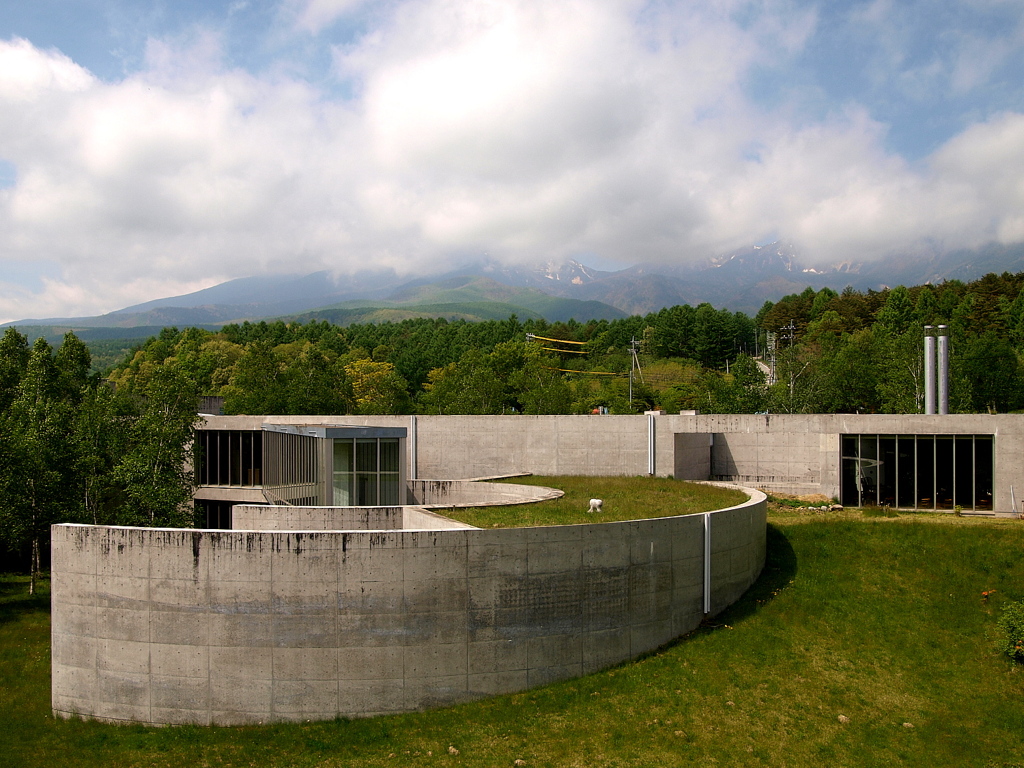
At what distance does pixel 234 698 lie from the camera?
1493cm

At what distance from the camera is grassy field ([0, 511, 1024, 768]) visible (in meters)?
14.0

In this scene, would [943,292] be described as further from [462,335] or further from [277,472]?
[277,472]

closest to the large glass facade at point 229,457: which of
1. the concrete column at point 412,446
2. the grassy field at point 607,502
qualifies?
the concrete column at point 412,446

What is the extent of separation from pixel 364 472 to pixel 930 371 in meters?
27.5

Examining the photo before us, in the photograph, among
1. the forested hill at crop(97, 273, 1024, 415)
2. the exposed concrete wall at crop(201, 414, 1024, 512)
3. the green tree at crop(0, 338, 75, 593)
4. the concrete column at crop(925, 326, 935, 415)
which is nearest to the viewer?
the green tree at crop(0, 338, 75, 593)

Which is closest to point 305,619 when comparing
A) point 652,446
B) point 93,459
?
point 93,459

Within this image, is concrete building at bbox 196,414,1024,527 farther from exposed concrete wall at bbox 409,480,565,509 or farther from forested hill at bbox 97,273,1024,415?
forested hill at bbox 97,273,1024,415

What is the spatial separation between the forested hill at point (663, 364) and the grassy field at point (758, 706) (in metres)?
18.6

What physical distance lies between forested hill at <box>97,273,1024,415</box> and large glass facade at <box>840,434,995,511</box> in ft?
63.1

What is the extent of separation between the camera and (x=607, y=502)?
23141mm

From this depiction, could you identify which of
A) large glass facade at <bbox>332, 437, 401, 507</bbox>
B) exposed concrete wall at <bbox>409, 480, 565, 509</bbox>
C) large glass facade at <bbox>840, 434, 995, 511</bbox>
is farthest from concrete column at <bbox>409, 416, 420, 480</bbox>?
large glass facade at <bbox>840, 434, 995, 511</bbox>

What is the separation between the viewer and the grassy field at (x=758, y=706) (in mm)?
14023

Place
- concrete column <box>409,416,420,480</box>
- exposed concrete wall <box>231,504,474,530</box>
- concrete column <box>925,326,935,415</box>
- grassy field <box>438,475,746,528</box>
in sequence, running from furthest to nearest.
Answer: concrete column <box>409,416,420,480</box>, concrete column <box>925,326,935,415</box>, exposed concrete wall <box>231,504,474,530</box>, grassy field <box>438,475,746,528</box>

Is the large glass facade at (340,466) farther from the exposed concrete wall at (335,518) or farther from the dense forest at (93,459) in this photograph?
the dense forest at (93,459)
